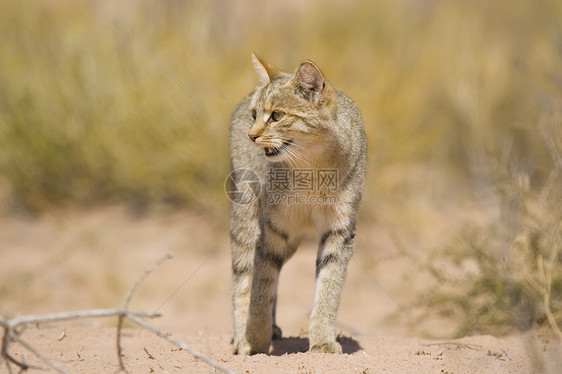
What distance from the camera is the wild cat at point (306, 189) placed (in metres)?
3.99

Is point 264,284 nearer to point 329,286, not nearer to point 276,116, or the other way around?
point 329,286

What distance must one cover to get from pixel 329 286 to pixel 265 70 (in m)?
1.46

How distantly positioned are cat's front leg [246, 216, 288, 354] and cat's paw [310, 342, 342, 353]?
383 mm

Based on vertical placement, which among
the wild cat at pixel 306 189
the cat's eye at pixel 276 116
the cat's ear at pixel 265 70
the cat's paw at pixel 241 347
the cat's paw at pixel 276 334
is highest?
the cat's ear at pixel 265 70

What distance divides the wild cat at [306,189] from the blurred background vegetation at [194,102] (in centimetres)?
361

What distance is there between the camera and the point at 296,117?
13.4 feet

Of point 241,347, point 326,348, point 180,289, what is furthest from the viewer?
point 180,289

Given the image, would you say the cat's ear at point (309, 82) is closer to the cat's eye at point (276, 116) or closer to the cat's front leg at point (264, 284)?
the cat's eye at point (276, 116)

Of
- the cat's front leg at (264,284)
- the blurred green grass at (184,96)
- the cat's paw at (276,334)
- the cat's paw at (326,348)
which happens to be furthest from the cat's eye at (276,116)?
the blurred green grass at (184,96)

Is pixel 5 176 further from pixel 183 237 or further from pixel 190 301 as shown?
Answer: pixel 190 301

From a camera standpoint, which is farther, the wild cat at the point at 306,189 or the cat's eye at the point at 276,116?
the cat's eye at the point at 276,116

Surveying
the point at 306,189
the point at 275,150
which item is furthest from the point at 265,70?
the point at 306,189

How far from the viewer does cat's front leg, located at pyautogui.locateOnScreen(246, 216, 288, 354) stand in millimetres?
4125

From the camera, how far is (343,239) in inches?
159
